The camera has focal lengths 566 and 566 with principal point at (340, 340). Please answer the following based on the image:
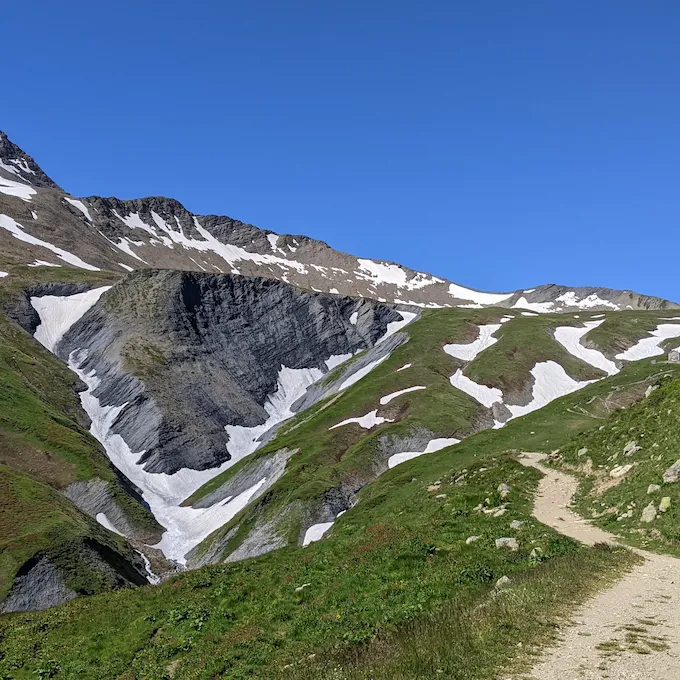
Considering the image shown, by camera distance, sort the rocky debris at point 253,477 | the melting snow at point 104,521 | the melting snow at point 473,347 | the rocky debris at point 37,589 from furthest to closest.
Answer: the melting snow at point 473,347 → the rocky debris at point 253,477 → the melting snow at point 104,521 → the rocky debris at point 37,589

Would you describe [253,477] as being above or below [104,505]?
above

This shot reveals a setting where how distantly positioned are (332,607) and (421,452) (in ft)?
209

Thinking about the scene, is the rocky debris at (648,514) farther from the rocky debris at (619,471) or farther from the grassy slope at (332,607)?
the rocky debris at (619,471)

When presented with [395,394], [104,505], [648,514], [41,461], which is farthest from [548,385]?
[648,514]

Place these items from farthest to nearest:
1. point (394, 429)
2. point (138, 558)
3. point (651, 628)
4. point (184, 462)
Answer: point (184, 462)
point (394, 429)
point (138, 558)
point (651, 628)

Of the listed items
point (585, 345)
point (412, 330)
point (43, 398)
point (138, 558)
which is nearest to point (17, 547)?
point (138, 558)

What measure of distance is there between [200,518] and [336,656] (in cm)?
9184

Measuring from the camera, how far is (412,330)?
483ft

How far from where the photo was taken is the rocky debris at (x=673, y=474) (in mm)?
23112

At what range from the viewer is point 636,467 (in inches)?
1084

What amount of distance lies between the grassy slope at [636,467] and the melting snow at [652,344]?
96.7m

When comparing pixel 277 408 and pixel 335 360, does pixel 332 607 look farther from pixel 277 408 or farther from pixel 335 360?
pixel 335 360

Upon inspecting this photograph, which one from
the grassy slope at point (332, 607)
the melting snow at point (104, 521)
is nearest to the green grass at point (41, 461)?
the melting snow at point (104, 521)

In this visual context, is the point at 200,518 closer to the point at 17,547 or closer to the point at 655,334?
the point at 17,547
